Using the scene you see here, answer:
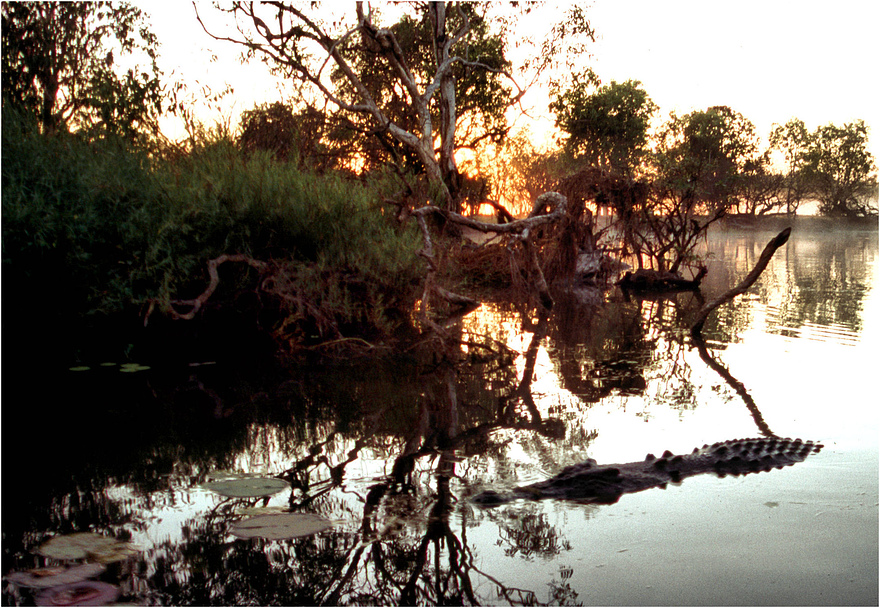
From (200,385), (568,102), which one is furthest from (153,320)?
(568,102)

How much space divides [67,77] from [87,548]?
9.71 m

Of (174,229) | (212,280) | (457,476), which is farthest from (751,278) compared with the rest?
(174,229)

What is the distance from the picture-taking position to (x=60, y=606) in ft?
9.58

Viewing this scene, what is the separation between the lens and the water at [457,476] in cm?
324

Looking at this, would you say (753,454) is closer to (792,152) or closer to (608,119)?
(608,119)

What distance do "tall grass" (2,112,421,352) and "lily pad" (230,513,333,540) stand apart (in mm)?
4194

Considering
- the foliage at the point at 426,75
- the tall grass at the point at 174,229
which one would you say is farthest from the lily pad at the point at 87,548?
the foliage at the point at 426,75

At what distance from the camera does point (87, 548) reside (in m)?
3.48

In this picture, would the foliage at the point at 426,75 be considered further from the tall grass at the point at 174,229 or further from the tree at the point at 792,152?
the tree at the point at 792,152

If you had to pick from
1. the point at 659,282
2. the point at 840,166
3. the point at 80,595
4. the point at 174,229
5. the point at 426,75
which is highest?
the point at 840,166

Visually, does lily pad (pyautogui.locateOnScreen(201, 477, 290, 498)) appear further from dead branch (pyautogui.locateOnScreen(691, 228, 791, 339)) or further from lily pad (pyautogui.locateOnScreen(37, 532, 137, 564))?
dead branch (pyautogui.locateOnScreen(691, 228, 791, 339))

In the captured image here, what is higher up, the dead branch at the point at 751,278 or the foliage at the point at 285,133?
the foliage at the point at 285,133

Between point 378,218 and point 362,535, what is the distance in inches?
276

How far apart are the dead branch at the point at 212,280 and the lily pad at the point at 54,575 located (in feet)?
14.6
